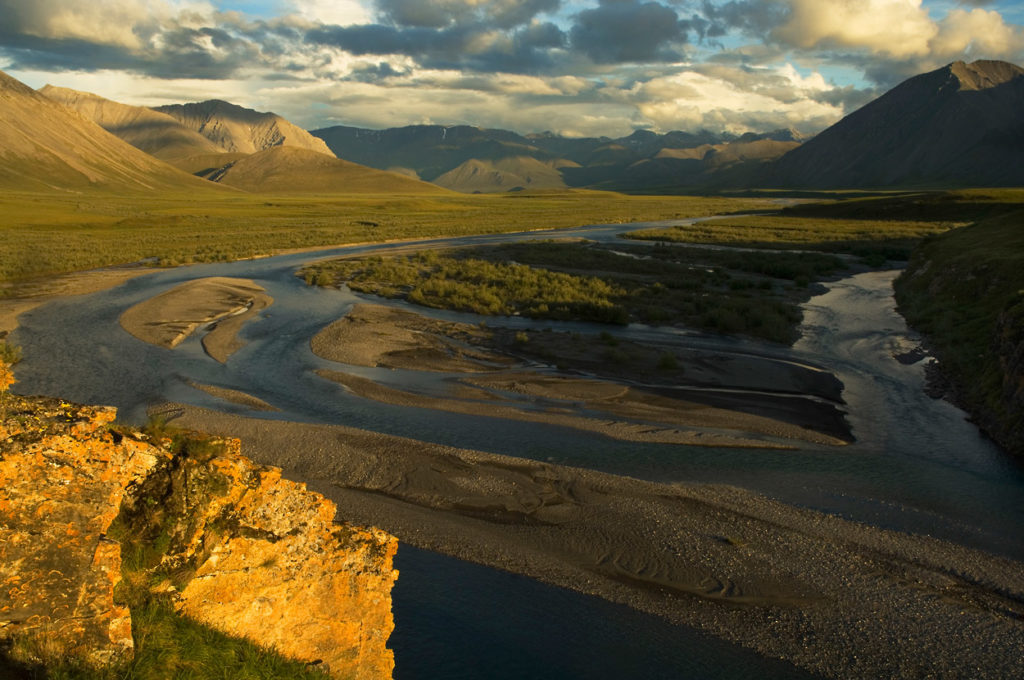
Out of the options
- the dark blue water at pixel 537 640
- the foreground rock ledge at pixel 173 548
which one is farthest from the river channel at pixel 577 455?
the foreground rock ledge at pixel 173 548

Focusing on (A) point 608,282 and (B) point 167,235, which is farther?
(B) point 167,235

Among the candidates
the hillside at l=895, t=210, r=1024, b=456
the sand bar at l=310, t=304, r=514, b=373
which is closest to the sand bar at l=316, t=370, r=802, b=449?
the sand bar at l=310, t=304, r=514, b=373

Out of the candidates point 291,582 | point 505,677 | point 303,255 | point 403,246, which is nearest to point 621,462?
point 505,677

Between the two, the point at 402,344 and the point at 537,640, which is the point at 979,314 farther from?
the point at 537,640

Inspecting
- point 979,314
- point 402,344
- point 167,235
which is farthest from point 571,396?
point 167,235

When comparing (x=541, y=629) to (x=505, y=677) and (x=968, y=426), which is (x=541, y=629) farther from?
(x=968, y=426)

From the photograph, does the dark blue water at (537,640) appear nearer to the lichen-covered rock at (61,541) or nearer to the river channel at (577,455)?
the river channel at (577,455)

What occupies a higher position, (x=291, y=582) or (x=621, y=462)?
(x=291, y=582)
